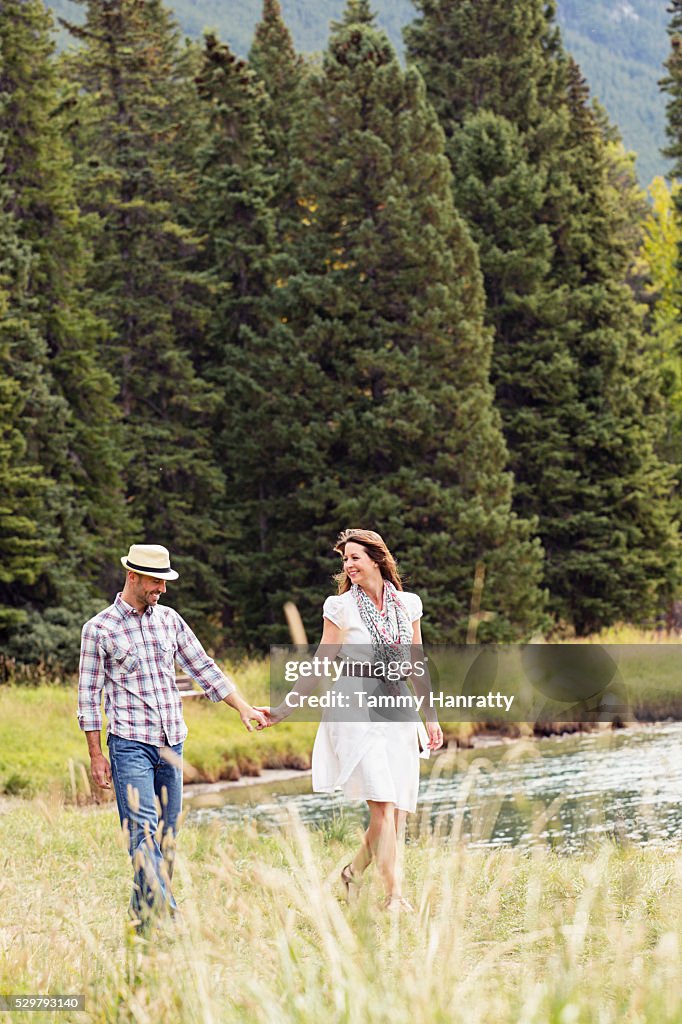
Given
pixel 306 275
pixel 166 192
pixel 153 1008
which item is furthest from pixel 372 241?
pixel 153 1008

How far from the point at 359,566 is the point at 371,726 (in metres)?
0.83

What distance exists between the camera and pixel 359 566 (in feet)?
25.3

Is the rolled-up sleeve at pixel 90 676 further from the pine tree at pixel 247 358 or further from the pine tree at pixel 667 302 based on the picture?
the pine tree at pixel 667 302

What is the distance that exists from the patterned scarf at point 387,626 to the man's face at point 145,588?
3.71 feet

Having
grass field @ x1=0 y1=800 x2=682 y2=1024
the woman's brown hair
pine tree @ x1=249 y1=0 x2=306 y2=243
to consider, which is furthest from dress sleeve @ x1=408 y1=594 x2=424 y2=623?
pine tree @ x1=249 y1=0 x2=306 y2=243

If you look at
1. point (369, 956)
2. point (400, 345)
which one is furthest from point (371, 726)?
point (400, 345)

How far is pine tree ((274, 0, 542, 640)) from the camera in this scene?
28188mm

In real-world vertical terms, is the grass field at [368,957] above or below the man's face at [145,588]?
below

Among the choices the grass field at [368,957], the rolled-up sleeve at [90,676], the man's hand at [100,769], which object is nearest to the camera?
the grass field at [368,957]

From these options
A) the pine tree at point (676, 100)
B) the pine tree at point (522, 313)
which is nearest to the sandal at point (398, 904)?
the pine tree at point (522, 313)

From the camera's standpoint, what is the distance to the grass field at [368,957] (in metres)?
4.07

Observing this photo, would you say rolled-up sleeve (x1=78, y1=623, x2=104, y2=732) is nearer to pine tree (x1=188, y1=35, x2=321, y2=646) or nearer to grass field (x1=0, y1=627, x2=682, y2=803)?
grass field (x1=0, y1=627, x2=682, y2=803)

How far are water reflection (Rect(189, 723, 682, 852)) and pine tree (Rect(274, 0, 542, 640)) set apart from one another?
231 inches

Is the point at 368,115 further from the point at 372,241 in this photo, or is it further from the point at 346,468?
the point at 346,468
